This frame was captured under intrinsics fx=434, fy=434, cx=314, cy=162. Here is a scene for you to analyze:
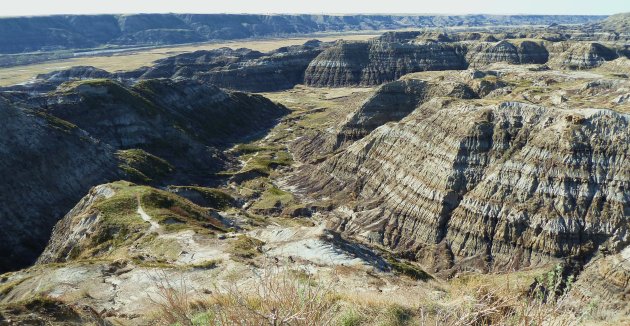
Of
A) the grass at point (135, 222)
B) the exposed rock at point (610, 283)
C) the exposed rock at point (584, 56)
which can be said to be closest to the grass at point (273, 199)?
the grass at point (135, 222)

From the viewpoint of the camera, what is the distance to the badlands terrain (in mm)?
18781

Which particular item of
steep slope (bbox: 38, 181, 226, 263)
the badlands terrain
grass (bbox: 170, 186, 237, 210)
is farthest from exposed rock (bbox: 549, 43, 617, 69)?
steep slope (bbox: 38, 181, 226, 263)

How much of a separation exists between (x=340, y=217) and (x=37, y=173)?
5089cm

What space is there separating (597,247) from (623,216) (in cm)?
440

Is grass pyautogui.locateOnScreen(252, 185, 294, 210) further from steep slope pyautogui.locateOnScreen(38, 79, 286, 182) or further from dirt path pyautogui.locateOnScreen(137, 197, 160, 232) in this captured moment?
dirt path pyautogui.locateOnScreen(137, 197, 160, 232)

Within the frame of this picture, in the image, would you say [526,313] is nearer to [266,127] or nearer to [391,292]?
[391,292]

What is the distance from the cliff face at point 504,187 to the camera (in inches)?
1959

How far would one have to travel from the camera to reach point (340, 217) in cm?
7050

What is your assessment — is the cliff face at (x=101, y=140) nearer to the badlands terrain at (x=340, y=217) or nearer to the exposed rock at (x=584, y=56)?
the badlands terrain at (x=340, y=217)

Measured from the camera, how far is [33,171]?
72.2 m

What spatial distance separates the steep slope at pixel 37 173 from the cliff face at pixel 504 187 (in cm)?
4480

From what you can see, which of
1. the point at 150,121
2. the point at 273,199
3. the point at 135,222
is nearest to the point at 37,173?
the point at 135,222

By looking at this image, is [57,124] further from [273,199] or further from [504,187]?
[504,187]

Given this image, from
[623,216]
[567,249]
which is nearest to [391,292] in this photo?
[567,249]
